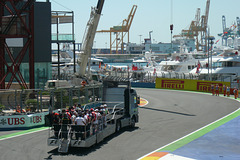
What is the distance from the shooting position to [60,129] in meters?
15.1

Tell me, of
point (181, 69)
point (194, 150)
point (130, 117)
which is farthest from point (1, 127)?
point (181, 69)

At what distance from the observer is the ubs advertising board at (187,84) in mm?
Result: 46250

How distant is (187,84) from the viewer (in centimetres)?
4969

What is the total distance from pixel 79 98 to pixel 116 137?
8111 millimetres

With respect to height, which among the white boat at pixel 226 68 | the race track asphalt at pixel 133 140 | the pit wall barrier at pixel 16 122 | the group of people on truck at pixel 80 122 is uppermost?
the white boat at pixel 226 68

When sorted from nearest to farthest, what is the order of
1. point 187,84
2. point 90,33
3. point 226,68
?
point 90,33
point 187,84
point 226,68

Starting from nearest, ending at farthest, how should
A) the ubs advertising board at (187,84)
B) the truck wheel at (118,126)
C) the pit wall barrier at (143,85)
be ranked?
the truck wheel at (118,126)
the ubs advertising board at (187,84)
the pit wall barrier at (143,85)

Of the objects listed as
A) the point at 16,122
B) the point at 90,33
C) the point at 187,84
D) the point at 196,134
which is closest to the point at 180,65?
the point at 187,84

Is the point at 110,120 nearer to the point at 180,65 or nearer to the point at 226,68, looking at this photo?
the point at 226,68

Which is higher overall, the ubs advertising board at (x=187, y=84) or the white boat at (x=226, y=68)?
the white boat at (x=226, y=68)

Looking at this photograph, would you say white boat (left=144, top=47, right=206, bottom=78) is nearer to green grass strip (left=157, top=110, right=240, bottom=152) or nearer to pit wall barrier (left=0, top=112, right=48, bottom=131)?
green grass strip (left=157, top=110, right=240, bottom=152)

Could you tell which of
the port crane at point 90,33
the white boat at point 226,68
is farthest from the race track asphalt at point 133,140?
the white boat at point 226,68

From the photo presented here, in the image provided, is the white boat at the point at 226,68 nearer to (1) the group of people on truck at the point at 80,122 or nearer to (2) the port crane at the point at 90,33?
(2) the port crane at the point at 90,33

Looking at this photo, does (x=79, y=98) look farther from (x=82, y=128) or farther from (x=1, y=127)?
(x=82, y=128)
